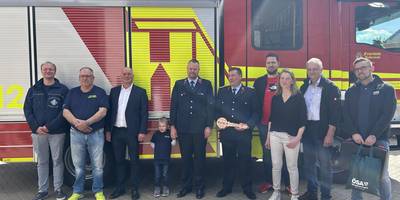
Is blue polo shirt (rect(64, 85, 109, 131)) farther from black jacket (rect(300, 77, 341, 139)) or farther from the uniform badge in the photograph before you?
black jacket (rect(300, 77, 341, 139))

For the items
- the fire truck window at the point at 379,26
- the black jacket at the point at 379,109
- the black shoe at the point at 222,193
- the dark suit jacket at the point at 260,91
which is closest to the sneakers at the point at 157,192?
the black shoe at the point at 222,193

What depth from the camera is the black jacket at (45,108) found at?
522 centimetres

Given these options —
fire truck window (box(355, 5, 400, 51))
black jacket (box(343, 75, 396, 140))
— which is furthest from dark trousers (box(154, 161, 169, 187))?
fire truck window (box(355, 5, 400, 51))

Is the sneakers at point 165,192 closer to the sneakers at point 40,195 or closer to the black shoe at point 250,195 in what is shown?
the black shoe at point 250,195

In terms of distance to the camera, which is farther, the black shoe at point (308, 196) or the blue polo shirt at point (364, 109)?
the black shoe at point (308, 196)

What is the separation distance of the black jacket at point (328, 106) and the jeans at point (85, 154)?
9.35 ft

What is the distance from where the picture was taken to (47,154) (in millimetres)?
5410

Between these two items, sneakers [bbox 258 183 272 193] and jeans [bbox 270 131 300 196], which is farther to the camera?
sneakers [bbox 258 183 272 193]

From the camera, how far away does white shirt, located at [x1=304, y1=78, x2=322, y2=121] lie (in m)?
5.16

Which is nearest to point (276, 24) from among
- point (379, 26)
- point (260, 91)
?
point (260, 91)

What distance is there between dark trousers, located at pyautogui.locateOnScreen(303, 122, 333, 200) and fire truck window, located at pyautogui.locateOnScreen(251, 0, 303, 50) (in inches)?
51.7

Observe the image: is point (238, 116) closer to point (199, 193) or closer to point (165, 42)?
point (199, 193)

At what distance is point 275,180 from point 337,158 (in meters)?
1.39

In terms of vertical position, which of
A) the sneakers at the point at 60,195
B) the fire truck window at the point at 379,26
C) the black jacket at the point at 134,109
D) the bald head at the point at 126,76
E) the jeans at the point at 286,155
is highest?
the fire truck window at the point at 379,26
